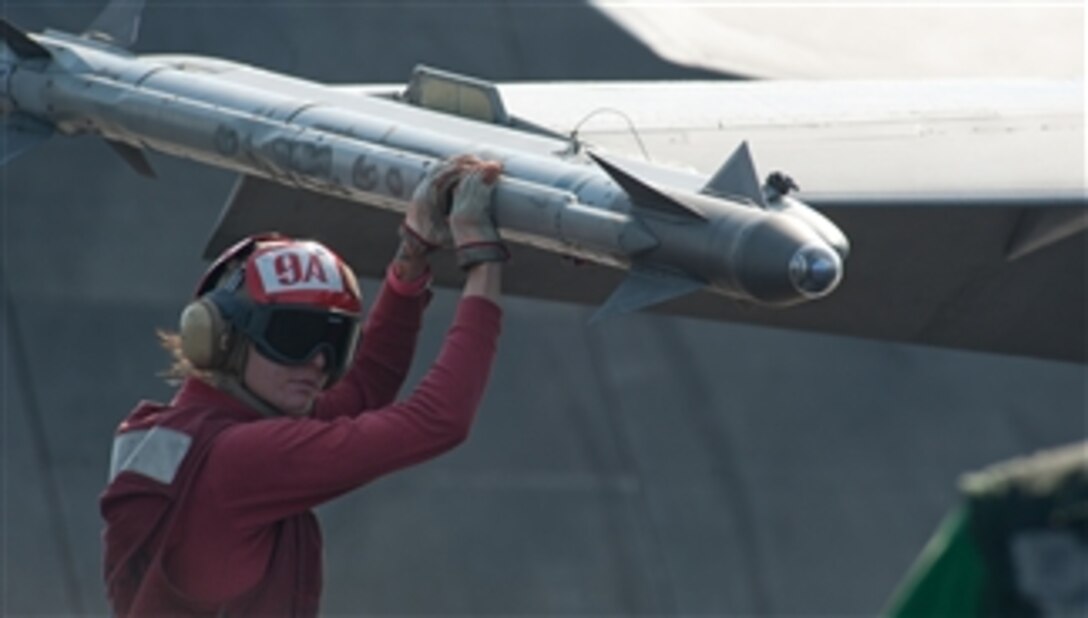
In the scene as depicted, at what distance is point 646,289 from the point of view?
5.43 meters

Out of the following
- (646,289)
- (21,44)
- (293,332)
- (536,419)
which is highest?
(21,44)

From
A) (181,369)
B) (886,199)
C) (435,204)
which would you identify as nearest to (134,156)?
(181,369)

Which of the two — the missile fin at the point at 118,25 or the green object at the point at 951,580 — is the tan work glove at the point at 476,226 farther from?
the green object at the point at 951,580

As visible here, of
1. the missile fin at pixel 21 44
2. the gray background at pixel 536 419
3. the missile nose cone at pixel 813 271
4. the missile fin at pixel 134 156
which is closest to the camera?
the missile nose cone at pixel 813 271

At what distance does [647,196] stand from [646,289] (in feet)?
0.80

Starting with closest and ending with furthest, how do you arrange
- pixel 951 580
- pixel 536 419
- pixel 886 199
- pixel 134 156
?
pixel 951 580 < pixel 886 199 < pixel 134 156 < pixel 536 419

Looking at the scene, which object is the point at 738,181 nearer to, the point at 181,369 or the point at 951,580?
the point at 181,369

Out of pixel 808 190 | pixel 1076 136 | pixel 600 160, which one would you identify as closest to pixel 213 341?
pixel 600 160

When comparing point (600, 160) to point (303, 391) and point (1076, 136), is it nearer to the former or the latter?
point (303, 391)

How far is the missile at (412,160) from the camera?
529cm

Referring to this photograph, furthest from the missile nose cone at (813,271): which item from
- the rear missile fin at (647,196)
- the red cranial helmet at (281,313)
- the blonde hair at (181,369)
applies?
the blonde hair at (181,369)

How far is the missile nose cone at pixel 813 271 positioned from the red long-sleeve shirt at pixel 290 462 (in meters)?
0.93

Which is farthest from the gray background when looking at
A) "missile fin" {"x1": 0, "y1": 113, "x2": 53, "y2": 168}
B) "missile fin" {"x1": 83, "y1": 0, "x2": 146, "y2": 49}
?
"missile fin" {"x1": 0, "y1": 113, "x2": 53, "y2": 168}

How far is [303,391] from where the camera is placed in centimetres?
605
